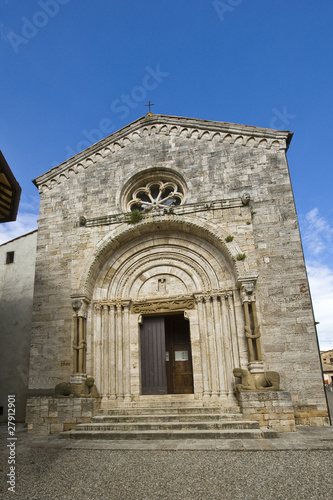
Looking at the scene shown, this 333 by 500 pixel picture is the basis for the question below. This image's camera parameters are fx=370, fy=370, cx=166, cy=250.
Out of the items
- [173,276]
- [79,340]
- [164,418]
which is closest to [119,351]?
[79,340]

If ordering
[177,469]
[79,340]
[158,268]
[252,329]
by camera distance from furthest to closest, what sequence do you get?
[158,268]
[79,340]
[252,329]
[177,469]

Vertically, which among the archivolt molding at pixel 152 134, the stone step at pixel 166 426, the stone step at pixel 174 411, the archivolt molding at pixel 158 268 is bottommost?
the stone step at pixel 166 426

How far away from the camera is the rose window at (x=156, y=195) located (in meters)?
11.7

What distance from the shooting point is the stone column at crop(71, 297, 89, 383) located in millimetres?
9844

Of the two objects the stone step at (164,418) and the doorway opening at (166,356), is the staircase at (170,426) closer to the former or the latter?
the stone step at (164,418)

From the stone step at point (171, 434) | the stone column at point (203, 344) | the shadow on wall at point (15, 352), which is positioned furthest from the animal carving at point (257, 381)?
the shadow on wall at point (15, 352)

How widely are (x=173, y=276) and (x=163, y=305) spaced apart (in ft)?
3.13

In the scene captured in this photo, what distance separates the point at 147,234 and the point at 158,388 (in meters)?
4.54

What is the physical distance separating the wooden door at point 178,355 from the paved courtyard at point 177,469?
3.72 metres

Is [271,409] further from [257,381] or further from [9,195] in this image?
[9,195]

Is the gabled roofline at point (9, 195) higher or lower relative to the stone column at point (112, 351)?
higher

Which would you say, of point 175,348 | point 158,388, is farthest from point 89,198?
point 158,388

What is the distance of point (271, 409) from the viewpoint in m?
8.15

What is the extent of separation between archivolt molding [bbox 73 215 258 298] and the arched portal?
5 cm
